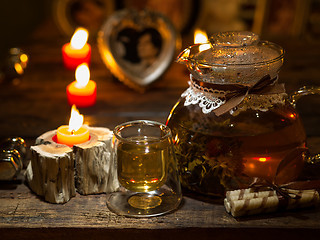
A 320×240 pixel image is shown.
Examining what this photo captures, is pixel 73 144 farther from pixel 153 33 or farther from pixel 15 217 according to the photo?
pixel 153 33

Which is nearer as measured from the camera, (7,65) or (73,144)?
(73,144)

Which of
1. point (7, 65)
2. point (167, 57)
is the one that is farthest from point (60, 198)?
point (7, 65)

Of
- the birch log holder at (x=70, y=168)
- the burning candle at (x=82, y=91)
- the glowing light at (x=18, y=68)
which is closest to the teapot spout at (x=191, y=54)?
the birch log holder at (x=70, y=168)

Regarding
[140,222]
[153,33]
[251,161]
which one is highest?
[153,33]

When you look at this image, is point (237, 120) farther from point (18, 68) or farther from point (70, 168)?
point (18, 68)

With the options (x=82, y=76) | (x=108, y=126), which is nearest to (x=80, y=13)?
(x=82, y=76)

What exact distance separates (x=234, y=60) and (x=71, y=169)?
1.37ft

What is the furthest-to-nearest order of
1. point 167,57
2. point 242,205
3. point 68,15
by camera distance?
point 68,15 → point 167,57 → point 242,205

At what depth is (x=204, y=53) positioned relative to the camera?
3.32 ft

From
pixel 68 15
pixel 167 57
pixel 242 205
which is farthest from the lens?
pixel 68 15

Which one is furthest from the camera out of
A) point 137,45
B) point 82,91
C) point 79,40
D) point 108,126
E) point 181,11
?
point 181,11

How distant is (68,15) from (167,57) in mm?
1026

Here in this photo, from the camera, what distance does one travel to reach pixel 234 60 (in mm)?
948

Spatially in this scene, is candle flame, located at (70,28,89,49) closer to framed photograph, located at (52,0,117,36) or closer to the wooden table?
the wooden table
